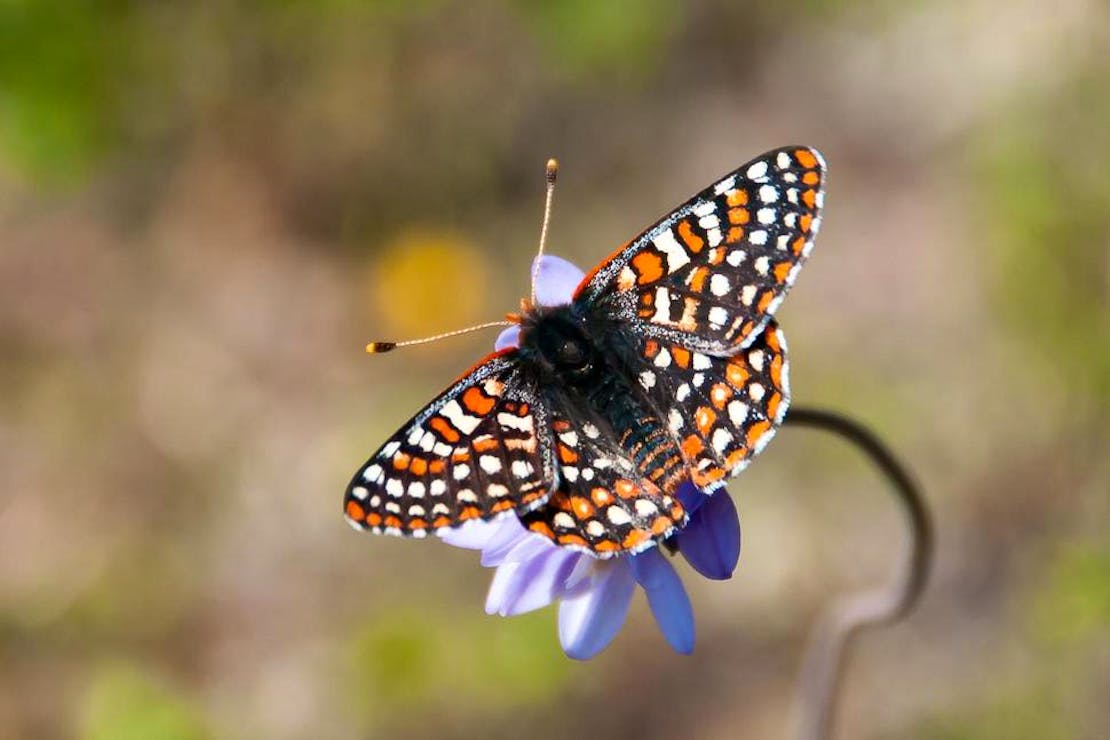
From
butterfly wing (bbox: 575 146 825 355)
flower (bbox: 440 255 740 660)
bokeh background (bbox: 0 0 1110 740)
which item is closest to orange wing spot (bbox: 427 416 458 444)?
flower (bbox: 440 255 740 660)

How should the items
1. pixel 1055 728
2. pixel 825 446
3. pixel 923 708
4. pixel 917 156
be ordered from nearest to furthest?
pixel 1055 728 → pixel 923 708 → pixel 825 446 → pixel 917 156

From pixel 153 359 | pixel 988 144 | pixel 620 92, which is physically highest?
pixel 620 92

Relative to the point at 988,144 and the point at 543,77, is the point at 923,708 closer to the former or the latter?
the point at 988,144

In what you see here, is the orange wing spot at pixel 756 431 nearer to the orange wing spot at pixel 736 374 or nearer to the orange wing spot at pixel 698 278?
the orange wing spot at pixel 736 374

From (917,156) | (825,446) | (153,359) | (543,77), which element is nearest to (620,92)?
(543,77)

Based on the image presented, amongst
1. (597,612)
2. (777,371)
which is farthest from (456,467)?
(777,371)
